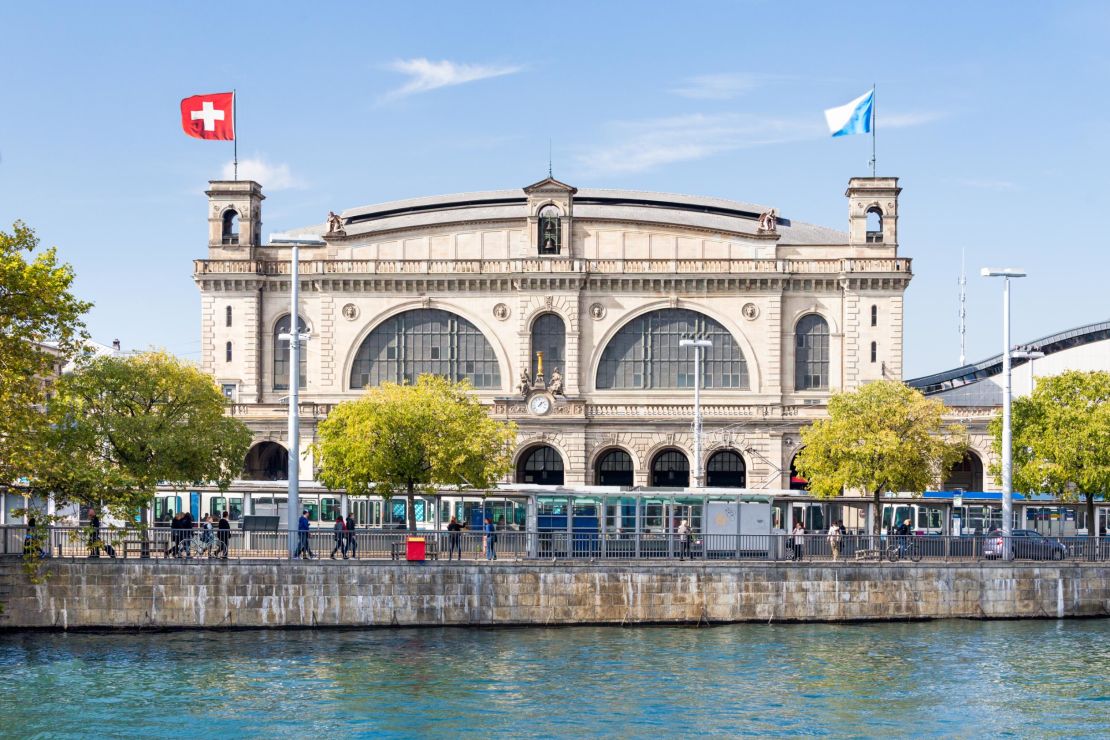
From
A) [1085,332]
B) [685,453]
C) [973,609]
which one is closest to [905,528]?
[973,609]

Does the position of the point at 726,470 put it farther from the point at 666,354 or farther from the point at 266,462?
the point at 266,462

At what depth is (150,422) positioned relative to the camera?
54562 millimetres

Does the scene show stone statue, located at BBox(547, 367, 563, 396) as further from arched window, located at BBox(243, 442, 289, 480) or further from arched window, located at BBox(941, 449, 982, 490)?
arched window, located at BBox(941, 449, 982, 490)

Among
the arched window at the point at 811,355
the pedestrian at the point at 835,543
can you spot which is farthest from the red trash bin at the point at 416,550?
the arched window at the point at 811,355

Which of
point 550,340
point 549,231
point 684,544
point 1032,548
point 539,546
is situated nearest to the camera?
point 539,546

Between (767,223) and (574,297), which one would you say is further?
(767,223)

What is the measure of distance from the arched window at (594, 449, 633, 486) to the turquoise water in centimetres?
3454

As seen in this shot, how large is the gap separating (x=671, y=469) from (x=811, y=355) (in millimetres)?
10067

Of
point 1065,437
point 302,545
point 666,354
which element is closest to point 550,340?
point 666,354

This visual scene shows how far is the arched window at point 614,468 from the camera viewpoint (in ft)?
264

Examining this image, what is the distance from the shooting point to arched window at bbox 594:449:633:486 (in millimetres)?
80500

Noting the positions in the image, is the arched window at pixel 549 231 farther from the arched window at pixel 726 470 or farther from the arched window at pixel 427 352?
the arched window at pixel 726 470

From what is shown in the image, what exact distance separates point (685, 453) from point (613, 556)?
3093 cm

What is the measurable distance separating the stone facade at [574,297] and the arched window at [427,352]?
0.54m
